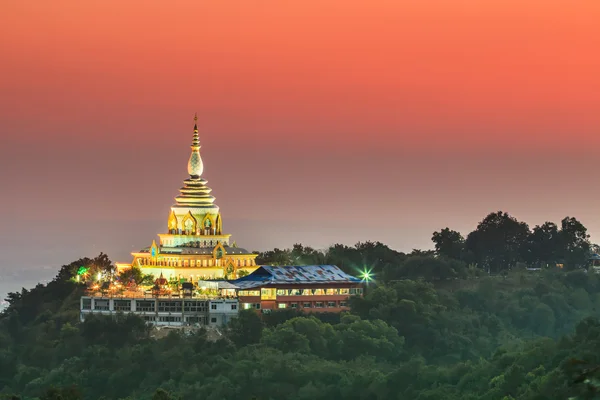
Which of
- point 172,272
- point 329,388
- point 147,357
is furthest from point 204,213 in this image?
point 329,388

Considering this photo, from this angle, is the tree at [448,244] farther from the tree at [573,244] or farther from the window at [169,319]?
the window at [169,319]

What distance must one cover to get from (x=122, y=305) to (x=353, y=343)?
437 inches

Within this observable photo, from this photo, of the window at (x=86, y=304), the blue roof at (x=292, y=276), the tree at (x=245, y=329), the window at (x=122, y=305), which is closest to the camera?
the tree at (x=245, y=329)

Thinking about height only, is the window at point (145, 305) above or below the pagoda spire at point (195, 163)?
below

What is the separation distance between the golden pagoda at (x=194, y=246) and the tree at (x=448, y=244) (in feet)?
70.2

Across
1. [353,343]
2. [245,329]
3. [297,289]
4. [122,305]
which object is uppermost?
[297,289]

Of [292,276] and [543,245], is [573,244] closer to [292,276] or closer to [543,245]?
[543,245]

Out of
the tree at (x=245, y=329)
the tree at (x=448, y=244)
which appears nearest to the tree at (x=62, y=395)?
the tree at (x=245, y=329)

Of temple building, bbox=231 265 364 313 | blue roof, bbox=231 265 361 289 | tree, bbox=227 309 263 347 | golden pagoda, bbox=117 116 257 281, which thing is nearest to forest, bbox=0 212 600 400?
tree, bbox=227 309 263 347

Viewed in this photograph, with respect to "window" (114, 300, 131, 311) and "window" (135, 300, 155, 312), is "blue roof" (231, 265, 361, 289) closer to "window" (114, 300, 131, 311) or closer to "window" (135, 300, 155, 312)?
"window" (135, 300, 155, 312)

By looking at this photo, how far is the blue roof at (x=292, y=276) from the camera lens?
68.2 m

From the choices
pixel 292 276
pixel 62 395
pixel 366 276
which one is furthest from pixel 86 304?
A: pixel 62 395

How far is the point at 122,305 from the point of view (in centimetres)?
6862

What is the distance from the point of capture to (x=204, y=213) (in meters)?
74.8
